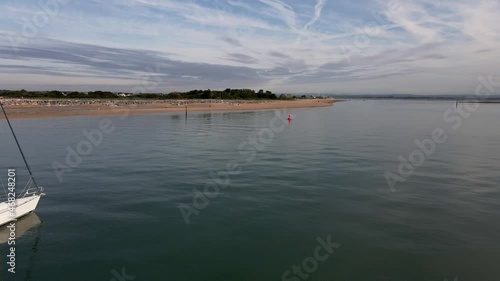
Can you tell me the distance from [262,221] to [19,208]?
1003 centimetres

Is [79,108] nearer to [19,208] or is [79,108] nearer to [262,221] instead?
[19,208]

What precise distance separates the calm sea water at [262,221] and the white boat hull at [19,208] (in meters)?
0.48

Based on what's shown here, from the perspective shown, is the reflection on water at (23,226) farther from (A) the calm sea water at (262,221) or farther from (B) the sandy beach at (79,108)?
(B) the sandy beach at (79,108)

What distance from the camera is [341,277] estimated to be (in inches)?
456

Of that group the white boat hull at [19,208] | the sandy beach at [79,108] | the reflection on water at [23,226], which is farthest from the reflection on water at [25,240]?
the sandy beach at [79,108]

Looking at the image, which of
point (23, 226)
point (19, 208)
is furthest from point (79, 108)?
point (23, 226)

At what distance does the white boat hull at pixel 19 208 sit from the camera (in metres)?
14.5

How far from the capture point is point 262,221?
15820 mm

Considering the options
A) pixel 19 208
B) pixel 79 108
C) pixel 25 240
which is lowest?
pixel 25 240

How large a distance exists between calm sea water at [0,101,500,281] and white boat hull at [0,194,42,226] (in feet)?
1.56

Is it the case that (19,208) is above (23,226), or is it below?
above

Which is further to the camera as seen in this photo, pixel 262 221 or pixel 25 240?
pixel 262 221

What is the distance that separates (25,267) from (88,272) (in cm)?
221

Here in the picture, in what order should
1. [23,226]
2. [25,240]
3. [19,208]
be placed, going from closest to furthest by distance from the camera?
[25,240], [23,226], [19,208]
